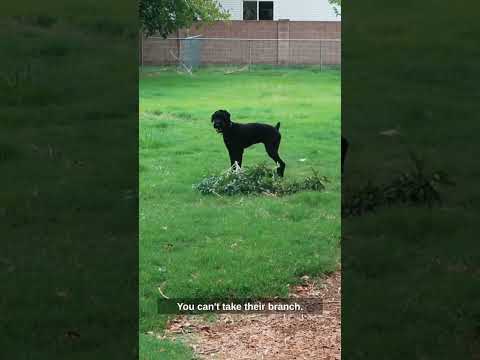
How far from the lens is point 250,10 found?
263 inches

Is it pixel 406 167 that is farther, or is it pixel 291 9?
pixel 406 167

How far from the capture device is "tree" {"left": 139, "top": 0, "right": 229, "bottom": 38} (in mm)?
7324

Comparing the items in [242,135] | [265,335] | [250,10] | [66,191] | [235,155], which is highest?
[250,10]

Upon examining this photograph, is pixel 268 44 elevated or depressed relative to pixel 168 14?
depressed

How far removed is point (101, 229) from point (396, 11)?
429 cm

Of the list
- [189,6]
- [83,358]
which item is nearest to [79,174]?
[189,6]

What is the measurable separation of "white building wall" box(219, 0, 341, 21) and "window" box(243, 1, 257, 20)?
0.04 metres

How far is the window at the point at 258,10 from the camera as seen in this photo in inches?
262

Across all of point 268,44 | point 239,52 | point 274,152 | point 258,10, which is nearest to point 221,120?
point 274,152

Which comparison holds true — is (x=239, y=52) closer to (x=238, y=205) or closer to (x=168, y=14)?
(x=168, y=14)

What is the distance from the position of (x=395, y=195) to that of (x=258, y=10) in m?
2.03

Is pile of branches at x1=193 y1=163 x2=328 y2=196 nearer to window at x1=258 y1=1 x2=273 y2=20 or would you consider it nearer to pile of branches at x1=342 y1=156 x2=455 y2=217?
pile of branches at x1=342 y1=156 x2=455 y2=217

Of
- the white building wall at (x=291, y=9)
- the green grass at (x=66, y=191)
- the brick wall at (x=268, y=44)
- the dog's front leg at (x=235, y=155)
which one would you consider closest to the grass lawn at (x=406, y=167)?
the brick wall at (x=268, y=44)

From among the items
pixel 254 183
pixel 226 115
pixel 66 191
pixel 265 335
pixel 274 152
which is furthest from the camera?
pixel 66 191
